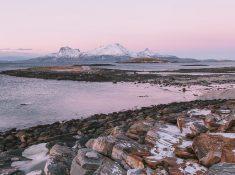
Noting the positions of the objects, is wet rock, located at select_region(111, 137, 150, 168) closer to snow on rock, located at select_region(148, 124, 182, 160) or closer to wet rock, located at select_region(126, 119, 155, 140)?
snow on rock, located at select_region(148, 124, 182, 160)

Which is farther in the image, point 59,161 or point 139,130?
point 139,130

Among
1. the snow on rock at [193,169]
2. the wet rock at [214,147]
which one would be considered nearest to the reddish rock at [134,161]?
the snow on rock at [193,169]

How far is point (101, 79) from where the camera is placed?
2953 inches

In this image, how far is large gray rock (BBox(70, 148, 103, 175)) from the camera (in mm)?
11091

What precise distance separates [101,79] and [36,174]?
63.1m

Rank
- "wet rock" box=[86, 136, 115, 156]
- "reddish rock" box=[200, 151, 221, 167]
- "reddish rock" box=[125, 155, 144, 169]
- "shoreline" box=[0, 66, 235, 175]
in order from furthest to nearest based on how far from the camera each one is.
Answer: "wet rock" box=[86, 136, 115, 156]
"reddish rock" box=[125, 155, 144, 169]
"shoreline" box=[0, 66, 235, 175]
"reddish rock" box=[200, 151, 221, 167]

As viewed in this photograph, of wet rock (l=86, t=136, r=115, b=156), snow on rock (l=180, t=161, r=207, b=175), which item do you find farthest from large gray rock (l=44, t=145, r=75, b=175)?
snow on rock (l=180, t=161, r=207, b=175)

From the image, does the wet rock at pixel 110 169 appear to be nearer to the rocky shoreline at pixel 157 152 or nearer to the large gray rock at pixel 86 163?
the rocky shoreline at pixel 157 152

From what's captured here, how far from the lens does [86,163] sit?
36.6 feet

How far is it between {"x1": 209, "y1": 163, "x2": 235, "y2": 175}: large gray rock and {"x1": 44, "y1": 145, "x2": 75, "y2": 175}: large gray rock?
4.45 m

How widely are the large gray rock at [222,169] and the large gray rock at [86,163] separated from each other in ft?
10.8

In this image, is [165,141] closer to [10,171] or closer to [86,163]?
[86,163]

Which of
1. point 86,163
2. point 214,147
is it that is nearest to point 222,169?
point 214,147

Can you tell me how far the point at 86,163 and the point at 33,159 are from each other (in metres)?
3.53
